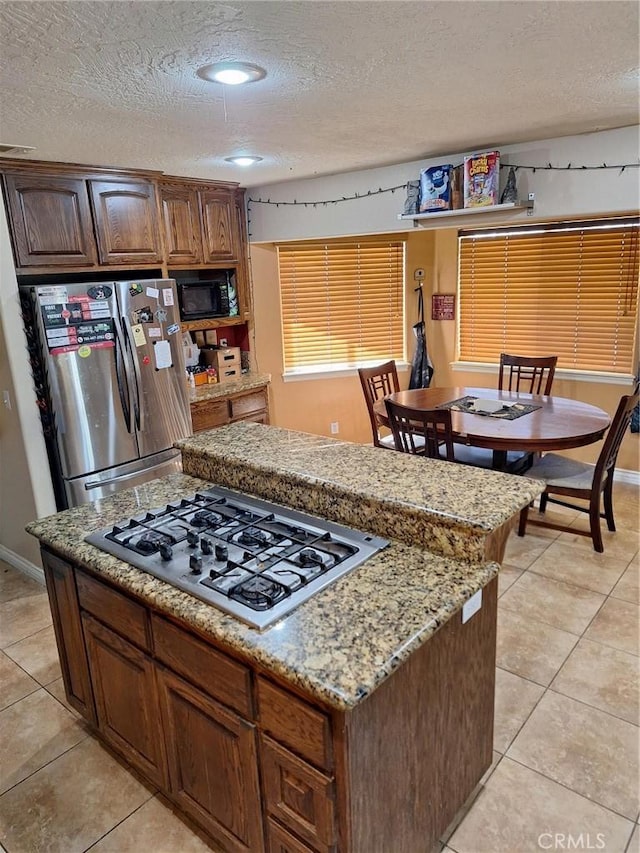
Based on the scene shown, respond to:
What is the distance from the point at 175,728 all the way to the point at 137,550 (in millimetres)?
533

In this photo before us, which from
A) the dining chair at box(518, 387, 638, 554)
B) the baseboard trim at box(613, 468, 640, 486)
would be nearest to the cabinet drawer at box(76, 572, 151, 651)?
the dining chair at box(518, 387, 638, 554)

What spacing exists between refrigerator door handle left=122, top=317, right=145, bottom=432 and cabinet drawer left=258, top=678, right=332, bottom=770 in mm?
2473

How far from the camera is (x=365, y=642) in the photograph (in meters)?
1.31

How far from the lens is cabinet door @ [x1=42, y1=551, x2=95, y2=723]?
2.03m

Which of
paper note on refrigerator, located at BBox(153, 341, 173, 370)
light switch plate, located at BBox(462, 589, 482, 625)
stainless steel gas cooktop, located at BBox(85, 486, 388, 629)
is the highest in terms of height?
paper note on refrigerator, located at BBox(153, 341, 173, 370)

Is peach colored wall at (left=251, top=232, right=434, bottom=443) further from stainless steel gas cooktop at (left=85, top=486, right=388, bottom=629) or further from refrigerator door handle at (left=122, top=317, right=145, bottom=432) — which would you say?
stainless steel gas cooktop at (left=85, top=486, right=388, bottom=629)

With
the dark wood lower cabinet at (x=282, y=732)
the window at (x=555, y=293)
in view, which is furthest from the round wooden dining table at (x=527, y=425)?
the dark wood lower cabinet at (x=282, y=732)

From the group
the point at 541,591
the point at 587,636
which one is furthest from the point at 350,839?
the point at 541,591

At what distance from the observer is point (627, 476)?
4.61 m

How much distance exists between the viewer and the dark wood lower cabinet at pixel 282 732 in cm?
133

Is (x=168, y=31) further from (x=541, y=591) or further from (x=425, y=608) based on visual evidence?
(x=541, y=591)

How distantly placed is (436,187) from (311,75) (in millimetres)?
1717

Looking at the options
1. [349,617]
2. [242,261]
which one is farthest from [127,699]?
[242,261]

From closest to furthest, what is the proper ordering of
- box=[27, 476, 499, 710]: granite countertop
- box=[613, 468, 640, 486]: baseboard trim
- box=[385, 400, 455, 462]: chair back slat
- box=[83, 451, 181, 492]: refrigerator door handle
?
box=[27, 476, 499, 710]: granite countertop, box=[385, 400, 455, 462]: chair back slat, box=[83, 451, 181, 492]: refrigerator door handle, box=[613, 468, 640, 486]: baseboard trim
